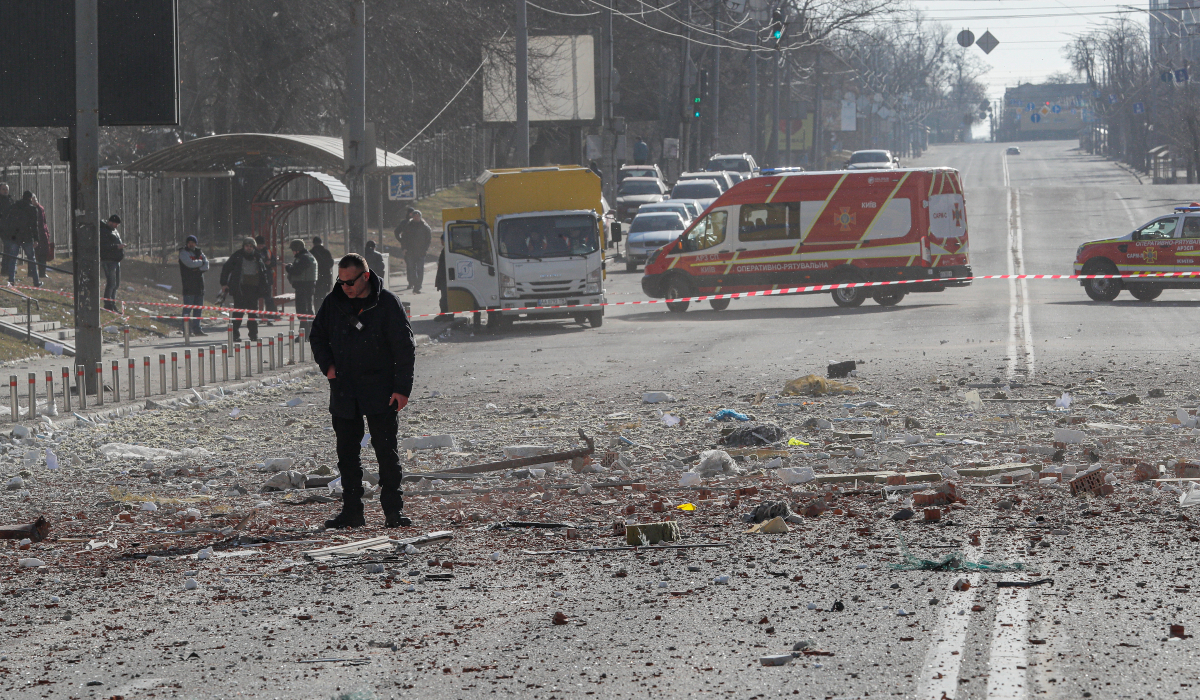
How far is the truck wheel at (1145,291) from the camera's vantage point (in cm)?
2650

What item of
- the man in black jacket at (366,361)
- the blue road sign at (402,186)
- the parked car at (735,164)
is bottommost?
the man in black jacket at (366,361)

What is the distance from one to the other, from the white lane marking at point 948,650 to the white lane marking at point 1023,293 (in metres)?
9.75

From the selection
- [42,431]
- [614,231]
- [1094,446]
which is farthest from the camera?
[614,231]

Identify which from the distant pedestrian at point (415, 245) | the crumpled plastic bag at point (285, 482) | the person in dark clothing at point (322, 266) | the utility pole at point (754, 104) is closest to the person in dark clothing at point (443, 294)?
the person in dark clothing at point (322, 266)

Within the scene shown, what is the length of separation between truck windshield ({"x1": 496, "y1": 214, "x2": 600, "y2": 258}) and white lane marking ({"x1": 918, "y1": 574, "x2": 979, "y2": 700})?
1825 centimetres

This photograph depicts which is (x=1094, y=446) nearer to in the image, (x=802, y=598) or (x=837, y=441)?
(x=837, y=441)

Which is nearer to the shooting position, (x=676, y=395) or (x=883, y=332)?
(x=676, y=395)

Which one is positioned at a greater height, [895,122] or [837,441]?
[895,122]

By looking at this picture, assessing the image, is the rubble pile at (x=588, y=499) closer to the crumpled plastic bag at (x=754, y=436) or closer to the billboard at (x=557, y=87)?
the crumpled plastic bag at (x=754, y=436)

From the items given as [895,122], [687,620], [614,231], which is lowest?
[687,620]

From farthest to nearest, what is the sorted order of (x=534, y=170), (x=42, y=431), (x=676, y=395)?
(x=534, y=170), (x=676, y=395), (x=42, y=431)

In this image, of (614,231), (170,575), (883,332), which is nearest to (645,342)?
(883,332)

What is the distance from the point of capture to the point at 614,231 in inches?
1040

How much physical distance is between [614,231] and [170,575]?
64.7 feet
